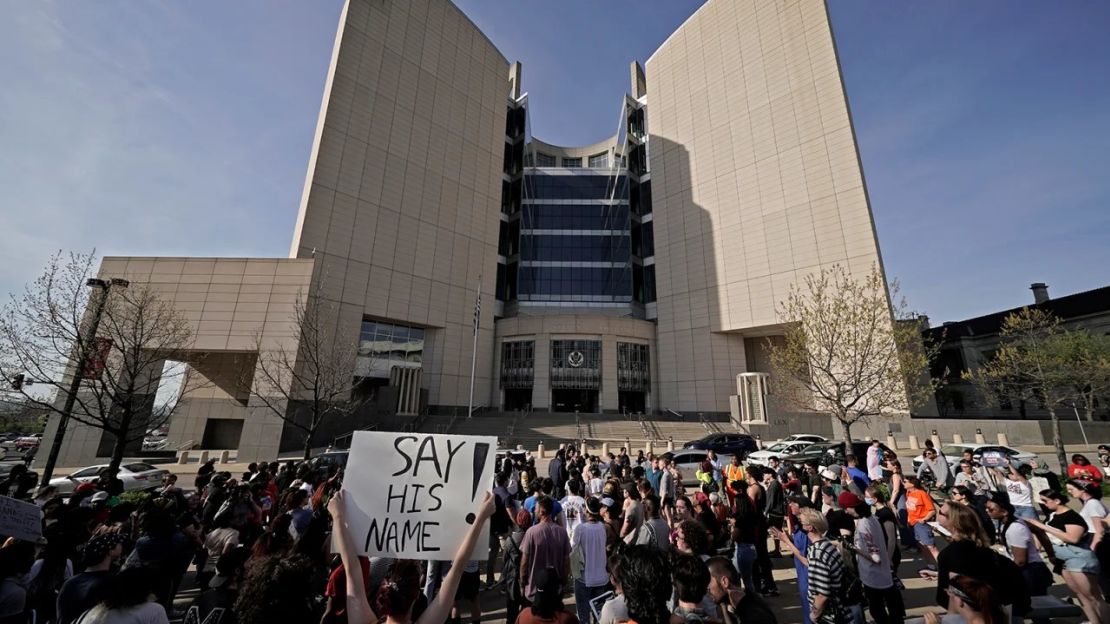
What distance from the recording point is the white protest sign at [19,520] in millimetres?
4302

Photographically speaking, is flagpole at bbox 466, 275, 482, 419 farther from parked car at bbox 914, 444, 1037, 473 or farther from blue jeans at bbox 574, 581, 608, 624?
blue jeans at bbox 574, 581, 608, 624

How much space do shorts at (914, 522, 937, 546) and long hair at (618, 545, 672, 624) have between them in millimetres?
7290

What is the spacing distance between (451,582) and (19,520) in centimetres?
532

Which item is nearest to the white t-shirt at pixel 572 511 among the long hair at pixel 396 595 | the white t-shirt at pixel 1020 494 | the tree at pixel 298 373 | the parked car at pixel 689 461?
the long hair at pixel 396 595

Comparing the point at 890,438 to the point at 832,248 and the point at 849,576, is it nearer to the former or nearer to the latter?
the point at 832,248

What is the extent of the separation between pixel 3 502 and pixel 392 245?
123 ft

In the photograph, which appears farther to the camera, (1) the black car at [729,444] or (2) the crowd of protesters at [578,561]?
(1) the black car at [729,444]

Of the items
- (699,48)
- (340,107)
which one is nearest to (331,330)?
(340,107)

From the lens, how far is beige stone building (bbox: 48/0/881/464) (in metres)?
35.9

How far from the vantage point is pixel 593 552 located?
534 centimetres

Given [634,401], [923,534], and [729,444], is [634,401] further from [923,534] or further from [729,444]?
[923,534]

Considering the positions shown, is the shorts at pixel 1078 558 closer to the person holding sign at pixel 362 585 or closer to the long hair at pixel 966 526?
the long hair at pixel 966 526

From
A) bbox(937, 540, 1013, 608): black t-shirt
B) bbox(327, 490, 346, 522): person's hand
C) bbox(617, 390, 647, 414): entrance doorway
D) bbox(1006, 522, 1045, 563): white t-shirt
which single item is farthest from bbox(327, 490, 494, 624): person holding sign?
bbox(617, 390, 647, 414): entrance doorway

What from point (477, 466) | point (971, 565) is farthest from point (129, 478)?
point (971, 565)
